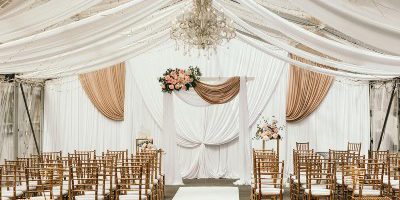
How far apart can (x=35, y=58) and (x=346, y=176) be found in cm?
553

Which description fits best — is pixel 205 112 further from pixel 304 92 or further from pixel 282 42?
pixel 282 42

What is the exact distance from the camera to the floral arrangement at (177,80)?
1451 centimetres

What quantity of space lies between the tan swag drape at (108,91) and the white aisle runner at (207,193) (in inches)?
137

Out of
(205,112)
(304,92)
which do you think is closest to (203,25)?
(304,92)

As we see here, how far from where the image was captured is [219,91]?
14961 millimetres

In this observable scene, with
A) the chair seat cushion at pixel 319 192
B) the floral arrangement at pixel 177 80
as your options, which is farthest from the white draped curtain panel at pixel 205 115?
the chair seat cushion at pixel 319 192

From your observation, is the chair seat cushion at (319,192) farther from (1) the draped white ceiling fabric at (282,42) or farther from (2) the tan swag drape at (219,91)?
(2) the tan swag drape at (219,91)

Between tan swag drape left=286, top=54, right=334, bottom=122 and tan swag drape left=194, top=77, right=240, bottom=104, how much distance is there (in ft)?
5.67

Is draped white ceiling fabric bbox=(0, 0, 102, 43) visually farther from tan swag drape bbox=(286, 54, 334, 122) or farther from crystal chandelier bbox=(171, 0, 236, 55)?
tan swag drape bbox=(286, 54, 334, 122)

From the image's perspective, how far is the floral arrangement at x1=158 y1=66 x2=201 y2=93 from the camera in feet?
47.6

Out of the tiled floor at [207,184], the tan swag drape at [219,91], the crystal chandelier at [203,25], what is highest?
the crystal chandelier at [203,25]

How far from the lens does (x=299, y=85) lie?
15867 mm

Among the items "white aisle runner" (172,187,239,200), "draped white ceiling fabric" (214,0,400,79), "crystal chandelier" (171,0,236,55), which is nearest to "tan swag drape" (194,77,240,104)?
"white aisle runner" (172,187,239,200)

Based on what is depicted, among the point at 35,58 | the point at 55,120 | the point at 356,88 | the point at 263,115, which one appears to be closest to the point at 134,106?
the point at 55,120
